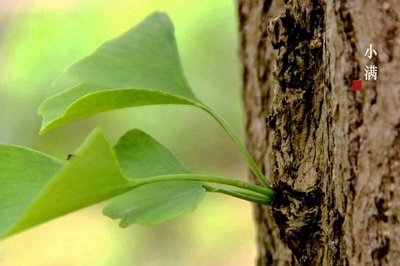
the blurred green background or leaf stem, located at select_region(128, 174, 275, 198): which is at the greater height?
leaf stem, located at select_region(128, 174, 275, 198)

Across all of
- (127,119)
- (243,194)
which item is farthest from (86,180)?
(127,119)

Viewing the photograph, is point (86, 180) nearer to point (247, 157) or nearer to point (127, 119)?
point (247, 157)

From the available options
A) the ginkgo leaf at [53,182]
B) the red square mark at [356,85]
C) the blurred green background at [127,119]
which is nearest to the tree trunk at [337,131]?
the red square mark at [356,85]

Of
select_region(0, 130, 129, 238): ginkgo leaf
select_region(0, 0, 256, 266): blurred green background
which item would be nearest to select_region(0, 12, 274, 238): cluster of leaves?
select_region(0, 130, 129, 238): ginkgo leaf

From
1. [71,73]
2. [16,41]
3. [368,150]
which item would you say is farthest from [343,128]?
[16,41]

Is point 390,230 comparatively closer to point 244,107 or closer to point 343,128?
point 343,128

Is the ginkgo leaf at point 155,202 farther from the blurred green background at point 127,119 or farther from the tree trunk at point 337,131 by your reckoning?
the blurred green background at point 127,119

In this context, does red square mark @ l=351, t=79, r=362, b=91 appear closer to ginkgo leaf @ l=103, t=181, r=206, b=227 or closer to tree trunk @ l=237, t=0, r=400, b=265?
tree trunk @ l=237, t=0, r=400, b=265
